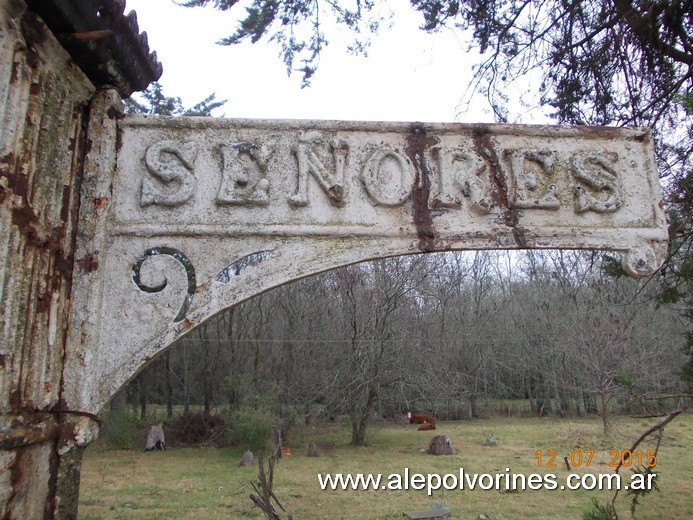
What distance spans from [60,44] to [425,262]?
1084 cm

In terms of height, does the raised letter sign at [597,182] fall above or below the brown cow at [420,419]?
above

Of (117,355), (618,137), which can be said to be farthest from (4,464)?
(618,137)

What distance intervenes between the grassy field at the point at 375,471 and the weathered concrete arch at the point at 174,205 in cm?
547

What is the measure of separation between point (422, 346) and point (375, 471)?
3.80 m

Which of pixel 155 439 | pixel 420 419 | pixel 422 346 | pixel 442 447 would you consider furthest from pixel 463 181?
pixel 420 419

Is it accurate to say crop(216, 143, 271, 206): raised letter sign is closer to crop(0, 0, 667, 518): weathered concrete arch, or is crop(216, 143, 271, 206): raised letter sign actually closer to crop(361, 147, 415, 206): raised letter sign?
crop(0, 0, 667, 518): weathered concrete arch

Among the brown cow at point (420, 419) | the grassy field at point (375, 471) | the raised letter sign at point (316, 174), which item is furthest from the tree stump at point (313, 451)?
the raised letter sign at point (316, 174)

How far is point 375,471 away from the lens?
349 inches

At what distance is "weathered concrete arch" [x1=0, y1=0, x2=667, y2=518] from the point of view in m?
1.46

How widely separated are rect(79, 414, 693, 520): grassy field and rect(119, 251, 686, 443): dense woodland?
2.78 feet

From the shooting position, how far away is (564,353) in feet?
56.6

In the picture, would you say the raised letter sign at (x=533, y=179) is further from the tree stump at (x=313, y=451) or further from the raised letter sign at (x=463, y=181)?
the tree stump at (x=313, y=451)

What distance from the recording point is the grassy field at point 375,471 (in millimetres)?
6629

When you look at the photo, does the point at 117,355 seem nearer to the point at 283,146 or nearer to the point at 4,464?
the point at 4,464
